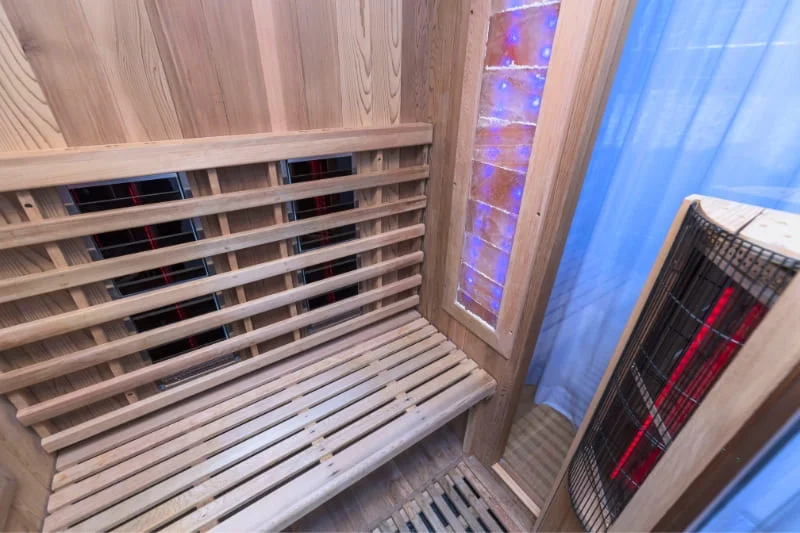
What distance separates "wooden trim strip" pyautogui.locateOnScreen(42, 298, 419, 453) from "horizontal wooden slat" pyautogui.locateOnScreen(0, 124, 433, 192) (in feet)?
2.39

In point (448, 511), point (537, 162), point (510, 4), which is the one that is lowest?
point (448, 511)

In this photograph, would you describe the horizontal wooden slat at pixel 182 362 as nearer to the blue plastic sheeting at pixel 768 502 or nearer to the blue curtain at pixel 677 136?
the blue curtain at pixel 677 136

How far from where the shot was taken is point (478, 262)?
1456mm

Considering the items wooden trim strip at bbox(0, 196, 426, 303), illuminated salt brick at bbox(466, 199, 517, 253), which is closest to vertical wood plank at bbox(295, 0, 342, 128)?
wooden trim strip at bbox(0, 196, 426, 303)

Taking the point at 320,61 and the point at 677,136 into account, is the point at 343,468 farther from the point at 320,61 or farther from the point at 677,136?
the point at 677,136

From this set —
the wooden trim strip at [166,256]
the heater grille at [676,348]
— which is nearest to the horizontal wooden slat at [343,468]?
the heater grille at [676,348]

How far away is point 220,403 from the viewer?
1363 millimetres

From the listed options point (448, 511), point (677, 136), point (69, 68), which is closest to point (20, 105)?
point (69, 68)

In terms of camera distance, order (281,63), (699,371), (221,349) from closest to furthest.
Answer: (699,371)
(281,63)
(221,349)

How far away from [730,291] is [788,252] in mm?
126

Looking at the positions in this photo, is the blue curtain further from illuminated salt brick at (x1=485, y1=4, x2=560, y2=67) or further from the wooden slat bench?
the wooden slat bench

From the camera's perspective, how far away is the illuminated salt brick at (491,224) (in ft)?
4.20

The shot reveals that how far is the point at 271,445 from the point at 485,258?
106 centimetres

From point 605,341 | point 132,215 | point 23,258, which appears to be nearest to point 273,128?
point 132,215
